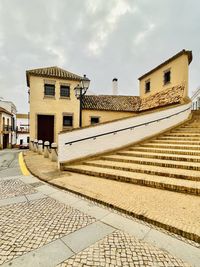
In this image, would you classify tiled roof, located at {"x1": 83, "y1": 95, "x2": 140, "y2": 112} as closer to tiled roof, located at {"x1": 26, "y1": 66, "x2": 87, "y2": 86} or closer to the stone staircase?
tiled roof, located at {"x1": 26, "y1": 66, "x2": 87, "y2": 86}

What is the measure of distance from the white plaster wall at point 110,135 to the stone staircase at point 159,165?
0.40 metres

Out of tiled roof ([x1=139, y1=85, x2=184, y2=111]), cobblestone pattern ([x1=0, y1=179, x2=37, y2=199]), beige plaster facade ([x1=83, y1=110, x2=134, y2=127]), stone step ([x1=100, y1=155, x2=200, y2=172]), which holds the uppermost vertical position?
tiled roof ([x1=139, y1=85, x2=184, y2=111])

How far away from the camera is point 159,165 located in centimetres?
576

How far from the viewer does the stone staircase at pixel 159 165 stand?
4.50m

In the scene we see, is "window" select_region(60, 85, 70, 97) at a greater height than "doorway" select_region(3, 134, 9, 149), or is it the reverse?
"window" select_region(60, 85, 70, 97)

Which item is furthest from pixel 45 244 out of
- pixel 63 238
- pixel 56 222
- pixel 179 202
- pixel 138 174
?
pixel 138 174

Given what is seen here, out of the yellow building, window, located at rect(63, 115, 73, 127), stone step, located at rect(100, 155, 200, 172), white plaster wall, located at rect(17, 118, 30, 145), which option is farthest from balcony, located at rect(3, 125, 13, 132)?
stone step, located at rect(100, 155, 200, 172)

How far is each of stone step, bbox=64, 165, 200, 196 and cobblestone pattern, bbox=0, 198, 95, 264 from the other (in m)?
2.05

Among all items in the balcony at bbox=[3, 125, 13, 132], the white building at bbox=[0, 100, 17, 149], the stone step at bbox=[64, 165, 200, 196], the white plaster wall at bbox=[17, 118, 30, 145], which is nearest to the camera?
the stone step at bbox=[64, 165, 200, 196]

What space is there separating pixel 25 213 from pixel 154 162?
413 centimetres

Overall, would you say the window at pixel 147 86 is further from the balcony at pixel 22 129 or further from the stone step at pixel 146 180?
the balcony at pixel 22 129

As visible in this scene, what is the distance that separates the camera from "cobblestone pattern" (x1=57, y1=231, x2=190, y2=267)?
6.74 ft

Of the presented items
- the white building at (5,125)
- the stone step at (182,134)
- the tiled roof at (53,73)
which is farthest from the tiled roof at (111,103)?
the white building at (5,125)

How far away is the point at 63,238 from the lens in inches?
99.7
